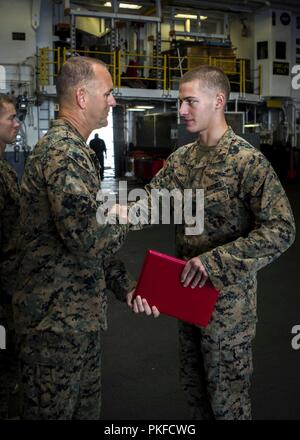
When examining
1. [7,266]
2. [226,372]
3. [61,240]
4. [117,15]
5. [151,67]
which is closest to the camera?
[61,240]

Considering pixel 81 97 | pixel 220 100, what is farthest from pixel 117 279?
pixel 220 100

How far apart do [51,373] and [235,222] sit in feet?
3.27

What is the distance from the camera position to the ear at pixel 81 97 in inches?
71.9

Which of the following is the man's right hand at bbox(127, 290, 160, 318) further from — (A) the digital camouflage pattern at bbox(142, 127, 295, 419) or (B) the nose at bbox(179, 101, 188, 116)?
(B) the nose at bbox(179, 101, 188, 116)

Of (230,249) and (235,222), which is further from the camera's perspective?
(235,222)

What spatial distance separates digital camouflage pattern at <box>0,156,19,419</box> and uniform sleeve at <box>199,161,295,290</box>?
1413mm

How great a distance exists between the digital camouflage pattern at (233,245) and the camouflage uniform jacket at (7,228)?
3.82 ft

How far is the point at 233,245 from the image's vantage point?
190cm

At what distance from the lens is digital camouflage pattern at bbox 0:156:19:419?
279cm

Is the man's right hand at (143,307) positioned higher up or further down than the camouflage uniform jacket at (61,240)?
further down

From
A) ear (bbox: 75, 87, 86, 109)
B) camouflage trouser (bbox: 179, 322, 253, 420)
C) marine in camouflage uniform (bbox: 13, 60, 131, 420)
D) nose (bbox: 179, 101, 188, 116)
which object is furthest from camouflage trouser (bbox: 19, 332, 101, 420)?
nose (bbox: 179, 101, 188, 116)

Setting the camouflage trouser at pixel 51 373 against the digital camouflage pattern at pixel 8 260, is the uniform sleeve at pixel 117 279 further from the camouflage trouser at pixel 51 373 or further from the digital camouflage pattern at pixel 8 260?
the digital camouflage pattern at pixel 8 260

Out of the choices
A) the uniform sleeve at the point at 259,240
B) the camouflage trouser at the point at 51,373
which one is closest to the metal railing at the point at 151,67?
the uniform sleeve at the point at 259,240

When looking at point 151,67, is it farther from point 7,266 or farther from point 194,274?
point 194,274
